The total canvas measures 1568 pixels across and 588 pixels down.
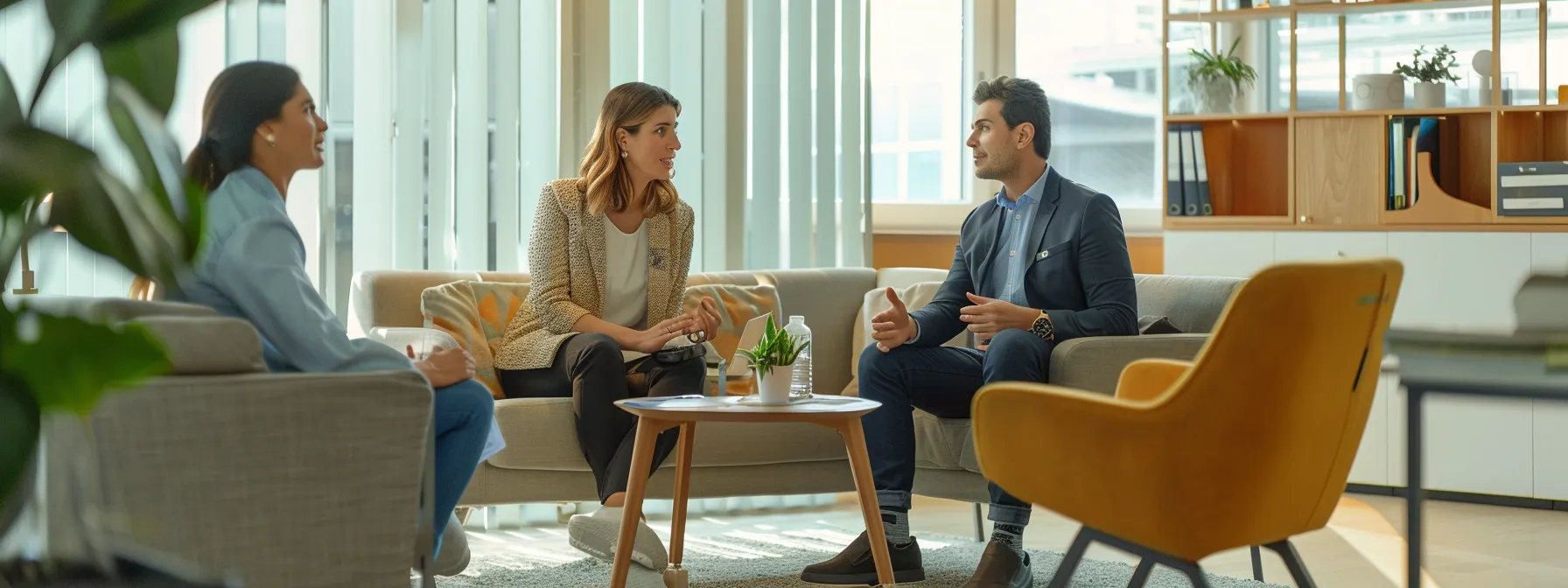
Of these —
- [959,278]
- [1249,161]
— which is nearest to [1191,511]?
[959,278]

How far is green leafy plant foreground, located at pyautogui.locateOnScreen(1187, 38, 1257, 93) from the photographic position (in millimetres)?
4633

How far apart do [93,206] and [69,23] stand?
104mm

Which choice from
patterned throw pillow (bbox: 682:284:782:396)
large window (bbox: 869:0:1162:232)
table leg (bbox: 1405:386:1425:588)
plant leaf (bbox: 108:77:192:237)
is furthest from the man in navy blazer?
plant leaf (bbox: 108:77:192:237)

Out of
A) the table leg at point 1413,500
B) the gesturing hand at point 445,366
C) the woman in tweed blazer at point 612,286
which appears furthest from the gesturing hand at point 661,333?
the table leg at point 1413,500

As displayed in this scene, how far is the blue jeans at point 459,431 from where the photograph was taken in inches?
88.3

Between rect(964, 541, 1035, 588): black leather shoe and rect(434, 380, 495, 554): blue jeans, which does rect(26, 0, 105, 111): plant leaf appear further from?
rect(964, 541, 1035, 588): black leather shoe

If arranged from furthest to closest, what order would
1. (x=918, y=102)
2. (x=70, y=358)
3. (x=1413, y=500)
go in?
(x=918, y=102) → (x=1413, y=500) → (x=70, y=358)

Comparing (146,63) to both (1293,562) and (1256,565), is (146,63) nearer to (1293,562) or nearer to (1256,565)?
(1293,562)

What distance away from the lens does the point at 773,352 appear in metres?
2.57

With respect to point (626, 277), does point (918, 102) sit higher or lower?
higher

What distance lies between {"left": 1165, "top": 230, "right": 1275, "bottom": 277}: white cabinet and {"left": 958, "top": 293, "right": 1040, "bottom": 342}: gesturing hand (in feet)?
5.88

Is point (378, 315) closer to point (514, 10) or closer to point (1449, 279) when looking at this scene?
point (514, 10)

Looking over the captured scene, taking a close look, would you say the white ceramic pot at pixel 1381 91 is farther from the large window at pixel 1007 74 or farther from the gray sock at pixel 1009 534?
the gray sock at pixel 1009 534

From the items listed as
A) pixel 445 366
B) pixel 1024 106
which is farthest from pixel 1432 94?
pixel 445 366
